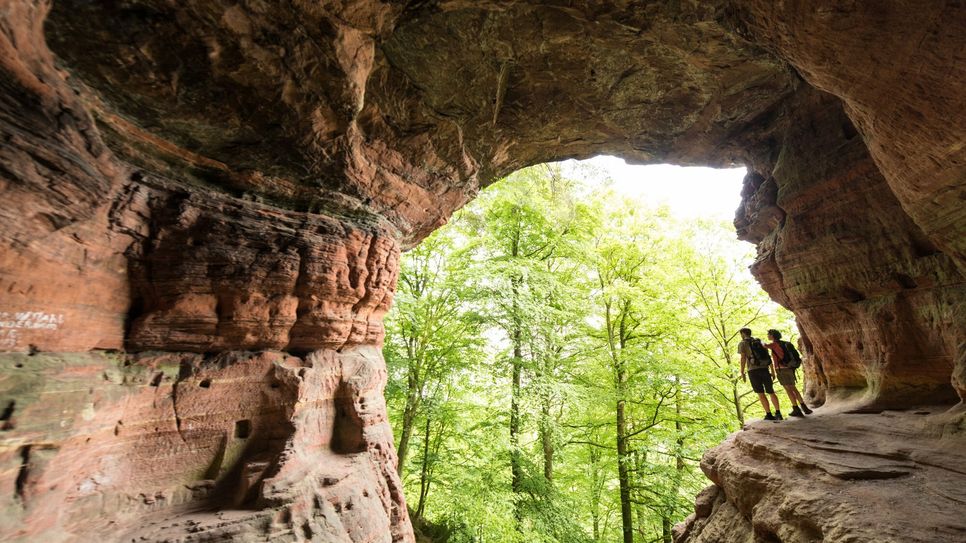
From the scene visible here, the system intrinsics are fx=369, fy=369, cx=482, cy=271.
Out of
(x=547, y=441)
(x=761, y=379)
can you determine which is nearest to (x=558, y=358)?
(x=547, y=441)

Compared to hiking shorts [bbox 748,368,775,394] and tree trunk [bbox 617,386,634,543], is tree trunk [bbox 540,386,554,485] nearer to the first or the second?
tree trunk [bbox 617,386,634,543]

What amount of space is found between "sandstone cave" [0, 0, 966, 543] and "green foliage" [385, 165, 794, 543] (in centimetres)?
356

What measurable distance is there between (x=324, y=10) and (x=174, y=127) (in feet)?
8.96

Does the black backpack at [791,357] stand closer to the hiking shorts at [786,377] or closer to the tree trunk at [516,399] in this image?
the hiking shorts at [786,377]

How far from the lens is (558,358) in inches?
493

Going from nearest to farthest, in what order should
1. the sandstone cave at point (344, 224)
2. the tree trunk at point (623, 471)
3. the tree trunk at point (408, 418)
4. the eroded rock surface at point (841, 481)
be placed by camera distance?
the eroded rock surface at point (841, 481), the sandstone cave at point (344, 224), the tree trunk at point (623, 471), the tree trunk at point (408, 418)

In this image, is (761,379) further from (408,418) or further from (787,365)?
(408,418)

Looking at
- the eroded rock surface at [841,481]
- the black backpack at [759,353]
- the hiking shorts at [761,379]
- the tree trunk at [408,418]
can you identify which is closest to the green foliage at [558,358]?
the tree trunk at [408,418]

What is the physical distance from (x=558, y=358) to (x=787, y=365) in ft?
21.1

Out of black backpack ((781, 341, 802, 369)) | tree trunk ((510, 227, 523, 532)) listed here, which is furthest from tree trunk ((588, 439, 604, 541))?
black backpack ((781, 341, 802, 369))

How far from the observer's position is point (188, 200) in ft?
17.4

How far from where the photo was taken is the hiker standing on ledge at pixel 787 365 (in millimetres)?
6984

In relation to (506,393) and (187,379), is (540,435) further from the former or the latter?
(187,379)

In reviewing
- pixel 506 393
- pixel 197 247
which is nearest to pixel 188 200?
pixel 197 247
